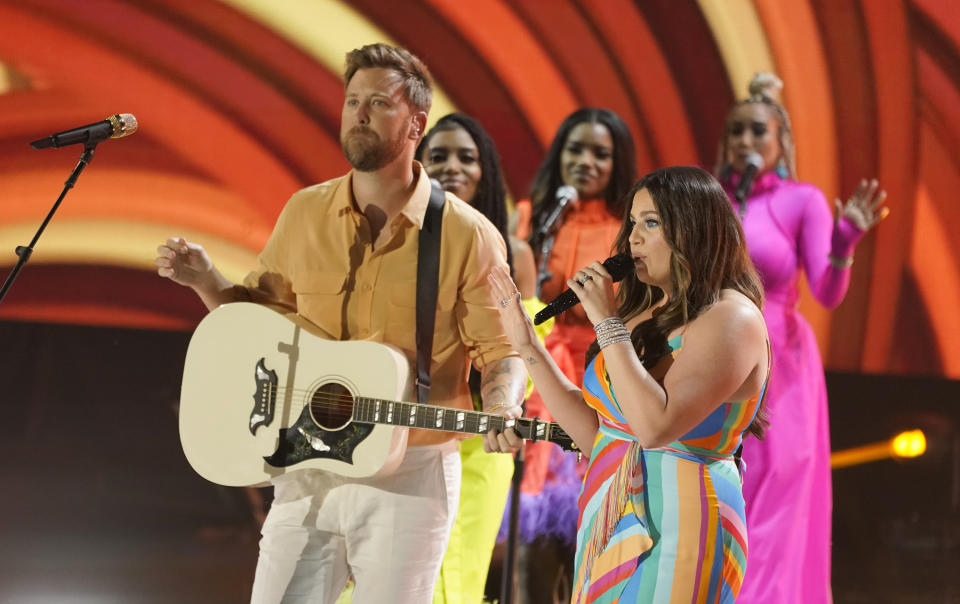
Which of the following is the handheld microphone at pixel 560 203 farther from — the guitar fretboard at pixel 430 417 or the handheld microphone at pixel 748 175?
the guitar fretboard at pixel 430 417

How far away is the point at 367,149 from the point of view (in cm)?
258

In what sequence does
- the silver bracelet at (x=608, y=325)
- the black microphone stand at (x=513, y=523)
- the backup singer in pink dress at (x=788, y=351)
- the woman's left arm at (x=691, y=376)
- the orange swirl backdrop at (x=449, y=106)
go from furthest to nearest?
1. the orange swirl backdrop at (x=449, y=106)
2. the backup singer in pink dress at (x=788, y=351)
3. the black microphone stand at (x=513, y=523)
4. the silver bracelet at (x=608, y=325)
5. the woman's left arm at (x=691, y=376)

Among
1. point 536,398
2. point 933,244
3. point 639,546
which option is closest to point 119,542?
point 536,398

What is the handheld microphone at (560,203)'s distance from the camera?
3990mm

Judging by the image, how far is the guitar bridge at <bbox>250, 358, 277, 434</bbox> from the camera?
255 cm

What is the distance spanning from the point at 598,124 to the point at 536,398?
1.19 m

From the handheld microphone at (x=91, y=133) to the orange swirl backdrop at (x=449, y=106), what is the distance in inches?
82.9

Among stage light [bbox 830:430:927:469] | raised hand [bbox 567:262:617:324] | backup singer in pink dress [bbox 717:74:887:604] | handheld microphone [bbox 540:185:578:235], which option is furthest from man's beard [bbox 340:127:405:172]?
stage light [bbox 830:430:927:469]

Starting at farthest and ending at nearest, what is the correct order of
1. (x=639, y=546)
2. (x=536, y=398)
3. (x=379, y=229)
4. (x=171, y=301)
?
(x=171, y=301), (x=536, y=398), (x=379, y=229), (x=639, y=546)

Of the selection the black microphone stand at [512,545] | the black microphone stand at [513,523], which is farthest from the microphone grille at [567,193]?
the black microphone stand at [512,545]

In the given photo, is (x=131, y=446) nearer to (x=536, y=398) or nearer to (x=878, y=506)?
(x=536, y=398)

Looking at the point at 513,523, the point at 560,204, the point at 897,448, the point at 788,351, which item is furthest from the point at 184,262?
the point at 897,448

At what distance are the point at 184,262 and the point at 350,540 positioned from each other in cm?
84

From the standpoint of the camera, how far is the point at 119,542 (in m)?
4.83
